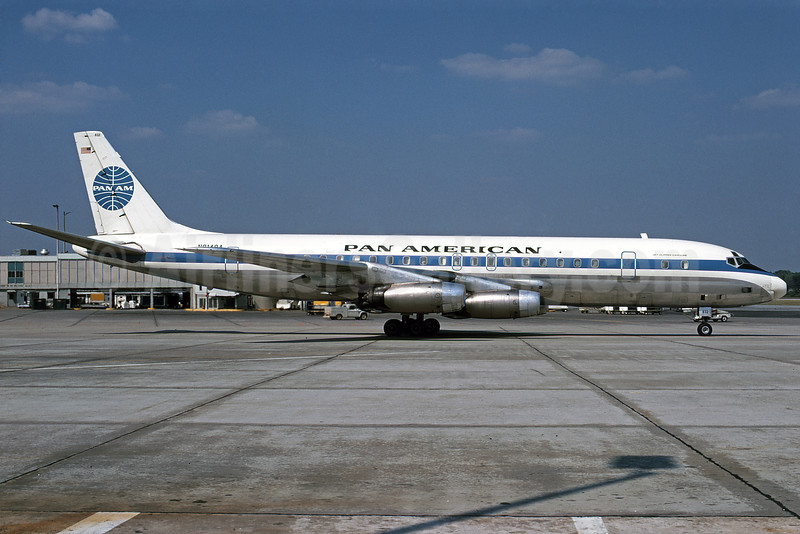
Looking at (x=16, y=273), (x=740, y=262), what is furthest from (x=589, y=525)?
(x=16, y=273)

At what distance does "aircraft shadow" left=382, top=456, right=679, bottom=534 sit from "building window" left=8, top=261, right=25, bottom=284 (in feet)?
352

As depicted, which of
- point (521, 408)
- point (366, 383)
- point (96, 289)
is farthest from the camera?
point (96, 289)

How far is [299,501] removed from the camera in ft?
16.5

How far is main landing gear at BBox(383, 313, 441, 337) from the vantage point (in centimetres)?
2461

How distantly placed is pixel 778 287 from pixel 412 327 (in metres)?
13.7

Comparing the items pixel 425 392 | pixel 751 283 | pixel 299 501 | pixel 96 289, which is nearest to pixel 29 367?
pixel 425 392

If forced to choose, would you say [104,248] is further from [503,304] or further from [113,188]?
[503,304]

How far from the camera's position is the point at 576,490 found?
17.3 feet

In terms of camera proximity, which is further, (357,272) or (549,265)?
(549,265)

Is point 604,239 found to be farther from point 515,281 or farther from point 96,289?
point 96,289

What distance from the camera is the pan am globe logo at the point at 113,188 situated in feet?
89.4

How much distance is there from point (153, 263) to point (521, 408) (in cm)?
2055

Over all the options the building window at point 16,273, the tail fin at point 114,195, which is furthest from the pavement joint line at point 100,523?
the building window at point 16,273

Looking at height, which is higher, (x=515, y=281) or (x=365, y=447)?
(x=515, y=281)
